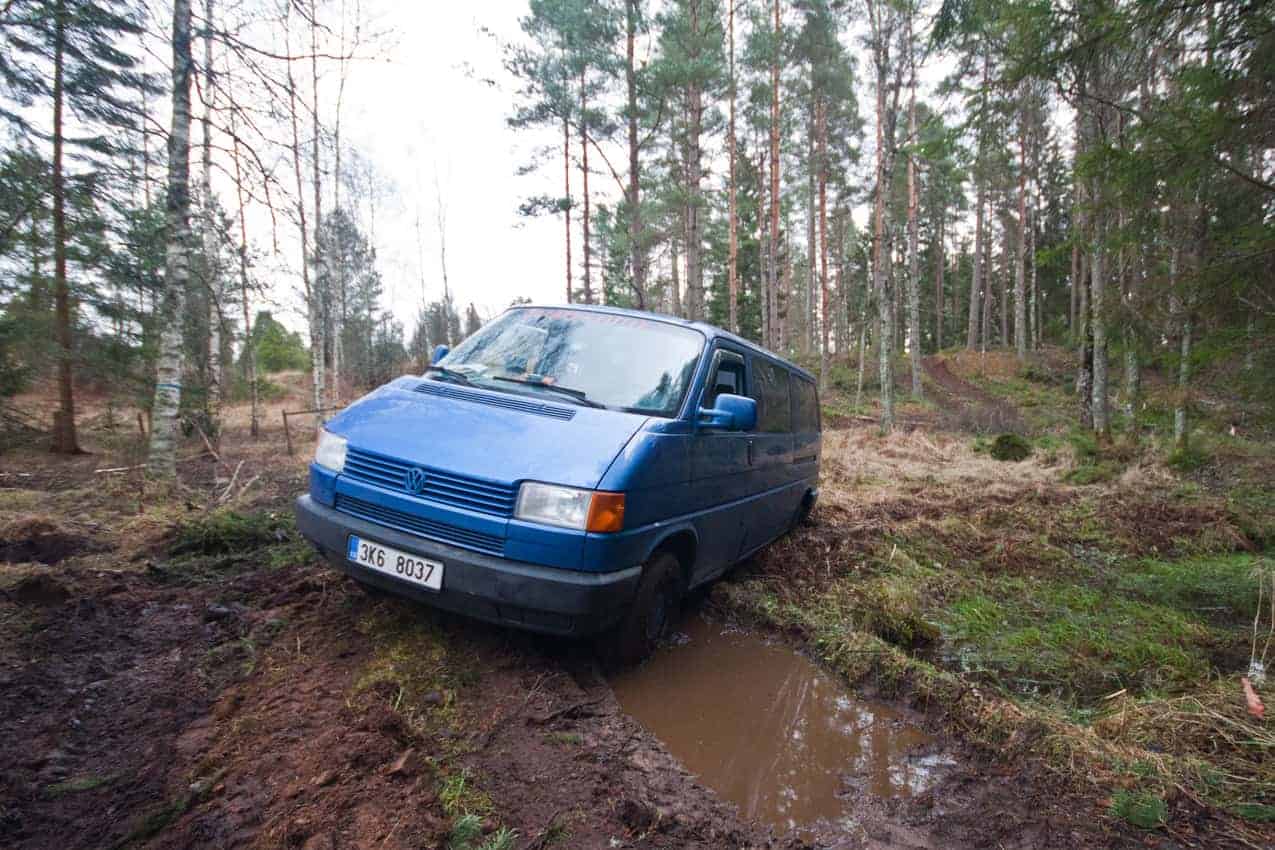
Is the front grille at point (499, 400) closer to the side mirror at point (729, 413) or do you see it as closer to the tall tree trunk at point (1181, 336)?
the side mirror at point (729, 413)

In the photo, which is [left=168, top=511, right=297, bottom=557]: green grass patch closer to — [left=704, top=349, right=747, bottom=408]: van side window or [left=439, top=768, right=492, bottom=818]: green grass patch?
[left=439, top=768, right=492, bottom=818]: green grass patch

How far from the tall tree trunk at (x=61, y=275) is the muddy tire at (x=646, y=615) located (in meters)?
6.33

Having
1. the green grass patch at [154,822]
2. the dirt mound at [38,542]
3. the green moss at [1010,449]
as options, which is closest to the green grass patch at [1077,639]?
the green grass patch at [154,822]

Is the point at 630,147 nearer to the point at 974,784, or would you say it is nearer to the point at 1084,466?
the point at 1084,466

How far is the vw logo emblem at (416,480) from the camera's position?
2760 millimetres

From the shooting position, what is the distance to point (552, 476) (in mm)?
2660

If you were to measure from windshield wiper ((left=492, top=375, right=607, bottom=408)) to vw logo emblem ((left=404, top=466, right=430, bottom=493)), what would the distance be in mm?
918

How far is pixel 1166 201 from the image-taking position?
5492mm

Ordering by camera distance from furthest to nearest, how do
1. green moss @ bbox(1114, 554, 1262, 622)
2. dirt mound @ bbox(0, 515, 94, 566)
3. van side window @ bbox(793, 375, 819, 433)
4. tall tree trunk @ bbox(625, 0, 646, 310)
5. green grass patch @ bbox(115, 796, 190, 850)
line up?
tall tree trunk @ bbox(625, 0, 646, 310)
van side window @ bbox(793, 375, 819, 433)
green moss @ bbox(1114, 554, 1262, 622)
dirt mound @ bbox(0, 515, 94, 566)
green grass patch @ bbox(115, 796, 190, 850)

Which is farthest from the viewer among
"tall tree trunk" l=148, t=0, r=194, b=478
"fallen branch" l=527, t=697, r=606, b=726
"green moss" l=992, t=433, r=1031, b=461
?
"green moss" l=992, t=433, r=1031, b=461

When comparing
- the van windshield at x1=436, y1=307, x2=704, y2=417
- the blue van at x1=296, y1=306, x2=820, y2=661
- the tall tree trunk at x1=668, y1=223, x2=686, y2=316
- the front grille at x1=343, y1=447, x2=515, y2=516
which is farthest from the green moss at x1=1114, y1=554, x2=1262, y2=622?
the tall tree trunk at x1=668, y1=223, x2=686, y2=316

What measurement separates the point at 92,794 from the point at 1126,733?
402 cm

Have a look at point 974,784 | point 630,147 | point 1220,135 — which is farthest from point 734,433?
point 630,147

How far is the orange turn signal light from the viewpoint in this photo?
2.62m
